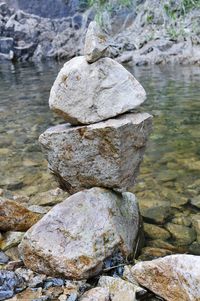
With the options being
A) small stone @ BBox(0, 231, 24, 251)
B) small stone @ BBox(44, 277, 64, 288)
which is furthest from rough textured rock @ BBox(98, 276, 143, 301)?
small stone @ BBox(0, 231, 24, 251)

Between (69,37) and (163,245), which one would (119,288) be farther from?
(69,37)

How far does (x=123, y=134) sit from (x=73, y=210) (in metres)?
1.00

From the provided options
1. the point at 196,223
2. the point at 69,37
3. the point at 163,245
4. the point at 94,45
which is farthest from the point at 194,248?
the point at 69,37

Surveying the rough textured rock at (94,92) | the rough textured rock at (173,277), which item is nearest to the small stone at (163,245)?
the rough textured rock at (173,277)

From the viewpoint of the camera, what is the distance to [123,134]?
4.41 meters

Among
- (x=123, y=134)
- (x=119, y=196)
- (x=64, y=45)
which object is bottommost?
(x=64, y=45)

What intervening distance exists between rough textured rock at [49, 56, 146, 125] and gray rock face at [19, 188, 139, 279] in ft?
3.00

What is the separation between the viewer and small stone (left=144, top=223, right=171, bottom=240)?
17.0 feet

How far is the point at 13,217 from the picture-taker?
4.96 m

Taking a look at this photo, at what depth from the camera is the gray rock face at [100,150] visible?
14.5ft

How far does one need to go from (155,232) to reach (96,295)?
178 centimetres

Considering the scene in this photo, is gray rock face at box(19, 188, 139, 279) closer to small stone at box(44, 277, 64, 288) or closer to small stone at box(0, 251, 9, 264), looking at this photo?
small stone at box(44, 277, 64, 288)

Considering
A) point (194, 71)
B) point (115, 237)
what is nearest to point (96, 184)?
point (115, 237)

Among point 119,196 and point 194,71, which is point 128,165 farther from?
point 194,71
